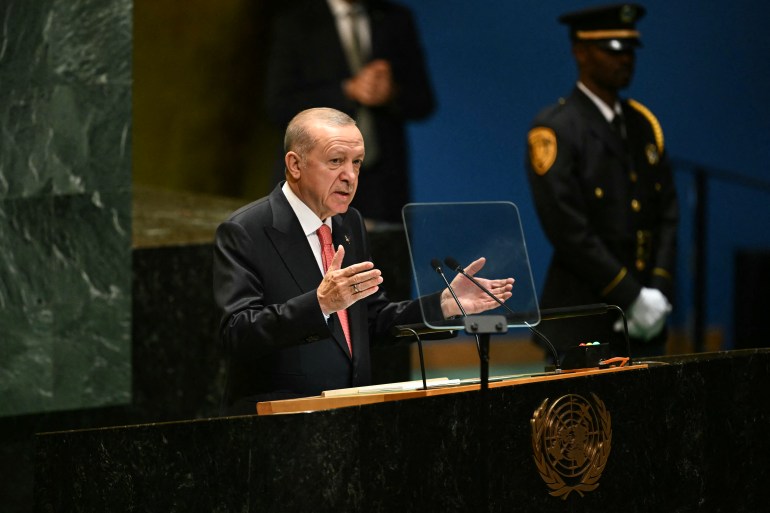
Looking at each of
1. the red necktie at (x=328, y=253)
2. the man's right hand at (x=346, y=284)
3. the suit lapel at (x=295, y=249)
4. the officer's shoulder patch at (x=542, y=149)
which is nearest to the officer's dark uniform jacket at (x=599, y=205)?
the officer's shoulder patch at (x=542, y=149)

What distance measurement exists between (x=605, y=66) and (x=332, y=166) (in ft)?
7.38

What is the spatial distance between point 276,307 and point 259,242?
0.80ft

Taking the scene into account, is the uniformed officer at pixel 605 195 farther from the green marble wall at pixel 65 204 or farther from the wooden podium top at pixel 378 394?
the wooden podium top at pixel 378 394

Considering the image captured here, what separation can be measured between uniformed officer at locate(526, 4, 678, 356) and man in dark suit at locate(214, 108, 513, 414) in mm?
1662

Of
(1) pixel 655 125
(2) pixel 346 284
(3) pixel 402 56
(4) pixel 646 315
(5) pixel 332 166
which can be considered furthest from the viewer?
(3) pixel 402 56

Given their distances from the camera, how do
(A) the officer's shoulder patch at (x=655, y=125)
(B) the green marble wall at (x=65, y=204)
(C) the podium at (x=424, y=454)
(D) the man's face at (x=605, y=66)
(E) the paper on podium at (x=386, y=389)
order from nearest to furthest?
(C) the podium at (x=424, y=454), (E) the paper on podium at (x=386, y=389), (B) the green marble wall at (x=65, y=204), (D) the man's face at (x=605, y=66), (A) the officer's shoulder patch at (x=655, y=125)

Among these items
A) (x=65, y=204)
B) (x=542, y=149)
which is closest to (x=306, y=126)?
(x=65, y=204)

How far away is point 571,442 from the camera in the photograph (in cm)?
333

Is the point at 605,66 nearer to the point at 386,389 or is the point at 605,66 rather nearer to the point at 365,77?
the point at 365,77

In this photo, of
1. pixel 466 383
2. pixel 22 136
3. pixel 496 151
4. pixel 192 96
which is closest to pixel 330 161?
pixel 466 383

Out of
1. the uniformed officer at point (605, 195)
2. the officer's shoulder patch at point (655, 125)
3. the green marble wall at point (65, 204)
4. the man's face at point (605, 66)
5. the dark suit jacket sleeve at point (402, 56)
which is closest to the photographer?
the green marble wall at point (65, 204)

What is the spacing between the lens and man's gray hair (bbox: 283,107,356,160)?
3592 mm

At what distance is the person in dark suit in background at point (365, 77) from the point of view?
5.79 metres

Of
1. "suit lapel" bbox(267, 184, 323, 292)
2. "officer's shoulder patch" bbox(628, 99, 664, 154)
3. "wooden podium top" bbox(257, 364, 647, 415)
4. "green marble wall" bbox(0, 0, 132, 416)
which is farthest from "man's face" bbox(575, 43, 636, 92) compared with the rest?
"wooden podium top" bbox(257, 364, 647, 415)
